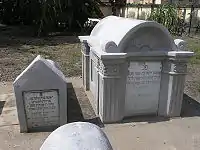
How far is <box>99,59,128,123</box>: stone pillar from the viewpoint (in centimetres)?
475

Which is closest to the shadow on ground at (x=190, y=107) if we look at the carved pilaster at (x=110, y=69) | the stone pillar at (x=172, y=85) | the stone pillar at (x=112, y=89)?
the stone pillar at (x=172, y=85)

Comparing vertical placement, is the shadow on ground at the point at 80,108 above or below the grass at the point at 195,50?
below

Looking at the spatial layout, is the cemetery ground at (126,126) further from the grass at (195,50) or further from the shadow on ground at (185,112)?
the grass at (195,50)

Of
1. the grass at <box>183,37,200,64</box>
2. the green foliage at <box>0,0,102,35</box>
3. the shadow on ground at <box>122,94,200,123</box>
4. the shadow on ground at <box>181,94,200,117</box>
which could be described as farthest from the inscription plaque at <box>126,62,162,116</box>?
the green foliage at <box>0,0,102,35</box>

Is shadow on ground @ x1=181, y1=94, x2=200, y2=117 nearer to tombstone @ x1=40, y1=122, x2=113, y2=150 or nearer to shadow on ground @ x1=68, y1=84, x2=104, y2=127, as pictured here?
shadow on ground @ x1=68, y1=84, x2=104, y2=127

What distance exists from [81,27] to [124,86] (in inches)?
510

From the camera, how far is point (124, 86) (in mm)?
4980

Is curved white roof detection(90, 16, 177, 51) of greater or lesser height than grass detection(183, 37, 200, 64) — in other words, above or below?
above

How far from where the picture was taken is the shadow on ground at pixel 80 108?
5.19 metres

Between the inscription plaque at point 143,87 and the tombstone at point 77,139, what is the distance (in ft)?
9.24

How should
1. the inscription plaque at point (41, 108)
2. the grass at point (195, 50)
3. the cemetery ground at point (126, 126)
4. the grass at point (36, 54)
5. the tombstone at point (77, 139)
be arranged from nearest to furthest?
the tombstone at point (77, 139) → the cemetery ground at point (126, 126) → the inscription plaque at point (41, 108) → the grass at point (36, 54) → the grass at point (195, 50)

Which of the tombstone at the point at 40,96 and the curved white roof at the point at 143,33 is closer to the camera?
the tombstone at the point at 40,96

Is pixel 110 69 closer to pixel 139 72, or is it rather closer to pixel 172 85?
pixel 139 72

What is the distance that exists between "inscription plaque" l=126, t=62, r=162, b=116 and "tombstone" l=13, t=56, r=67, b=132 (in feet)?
3.96
